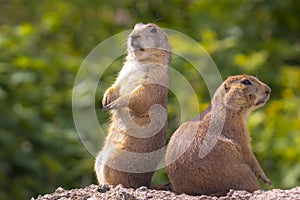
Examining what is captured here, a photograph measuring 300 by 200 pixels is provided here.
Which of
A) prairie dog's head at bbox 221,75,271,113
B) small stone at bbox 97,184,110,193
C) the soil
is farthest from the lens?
prairie dog's head at bbox 221,75,271,113

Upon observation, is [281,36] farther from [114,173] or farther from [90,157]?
[114,173]

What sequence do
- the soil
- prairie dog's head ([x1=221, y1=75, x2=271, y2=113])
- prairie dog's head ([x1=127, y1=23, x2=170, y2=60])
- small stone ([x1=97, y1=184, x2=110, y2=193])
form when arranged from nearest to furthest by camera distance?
the soil, small stone ([x1=97, y1=184, x2=110, y2=193]), prairie dog's head ([x1=221, y1=75, x2=271, y2=113]), prairie dog's head ([x1=127, y1=23, x2=170, y2=60])

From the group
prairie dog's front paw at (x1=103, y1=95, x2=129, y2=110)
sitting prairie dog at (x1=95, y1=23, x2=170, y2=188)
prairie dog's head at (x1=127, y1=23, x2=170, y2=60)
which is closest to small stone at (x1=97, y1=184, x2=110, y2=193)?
sitting prairie dog at (x1=95, y1=23, x2=170, y2=188)

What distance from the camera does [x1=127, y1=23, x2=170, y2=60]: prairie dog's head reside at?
22.8ft

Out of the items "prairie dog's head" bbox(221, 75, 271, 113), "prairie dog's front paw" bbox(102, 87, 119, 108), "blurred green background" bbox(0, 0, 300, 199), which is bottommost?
"prairie dog's head" bbox(221, 75, 271, 113)

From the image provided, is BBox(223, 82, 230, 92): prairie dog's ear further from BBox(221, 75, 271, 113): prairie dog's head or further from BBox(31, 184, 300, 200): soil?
BBox(31, 184, 300, 200): soil

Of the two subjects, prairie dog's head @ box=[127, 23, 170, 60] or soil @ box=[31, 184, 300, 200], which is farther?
prairie dog's head @ box=[127, 23, 170, 60]

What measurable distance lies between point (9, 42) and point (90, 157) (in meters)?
2.02

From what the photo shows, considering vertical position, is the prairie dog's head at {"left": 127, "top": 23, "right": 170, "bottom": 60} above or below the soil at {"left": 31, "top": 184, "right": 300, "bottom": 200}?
above

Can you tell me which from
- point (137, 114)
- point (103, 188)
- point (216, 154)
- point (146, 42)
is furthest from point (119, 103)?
point (216, 154)

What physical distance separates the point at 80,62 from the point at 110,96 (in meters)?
5.65

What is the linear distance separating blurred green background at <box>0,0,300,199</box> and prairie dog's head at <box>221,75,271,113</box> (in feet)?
10.6

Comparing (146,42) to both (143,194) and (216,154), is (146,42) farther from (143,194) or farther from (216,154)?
(143,194)

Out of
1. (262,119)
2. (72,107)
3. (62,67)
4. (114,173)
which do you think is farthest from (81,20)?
(114,173)
